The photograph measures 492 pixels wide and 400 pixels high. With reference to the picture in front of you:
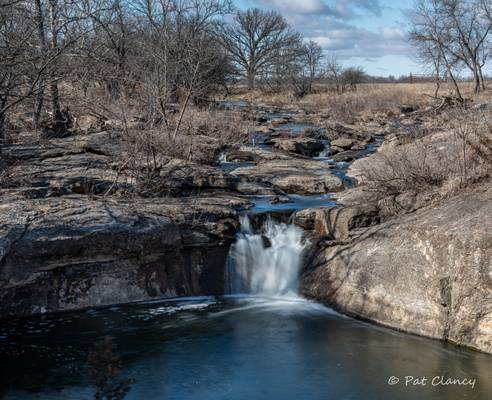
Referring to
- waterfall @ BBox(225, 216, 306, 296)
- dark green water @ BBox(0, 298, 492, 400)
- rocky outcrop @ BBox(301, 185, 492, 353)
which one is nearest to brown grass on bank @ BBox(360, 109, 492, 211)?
rocky outcrop @ BBox(301, 185, 492, 353)

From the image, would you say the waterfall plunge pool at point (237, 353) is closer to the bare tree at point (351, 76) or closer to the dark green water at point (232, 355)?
the dark green water at point (232, 355)

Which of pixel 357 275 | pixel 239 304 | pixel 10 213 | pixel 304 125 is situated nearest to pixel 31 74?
pixel 10 213

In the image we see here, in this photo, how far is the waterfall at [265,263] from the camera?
9.59m

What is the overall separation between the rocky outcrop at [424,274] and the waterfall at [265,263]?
411mm

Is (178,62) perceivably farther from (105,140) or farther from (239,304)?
(239,304)

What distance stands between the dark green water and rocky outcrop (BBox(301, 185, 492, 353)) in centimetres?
25

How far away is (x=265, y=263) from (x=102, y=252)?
2.59 meters

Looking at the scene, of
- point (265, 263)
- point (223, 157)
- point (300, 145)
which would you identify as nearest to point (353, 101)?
point (300, 145)

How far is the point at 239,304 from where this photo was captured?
360 inches

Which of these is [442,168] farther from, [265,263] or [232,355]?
[232,355]

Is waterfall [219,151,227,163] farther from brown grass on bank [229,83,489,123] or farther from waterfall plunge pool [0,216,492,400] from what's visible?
brown grass on bank [229,83,489,123]

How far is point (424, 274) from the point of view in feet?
26.2

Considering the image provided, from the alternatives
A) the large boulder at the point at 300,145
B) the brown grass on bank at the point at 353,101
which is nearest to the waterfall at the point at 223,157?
the large boulder at the point at 300,145

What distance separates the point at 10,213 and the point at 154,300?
2430 mm
